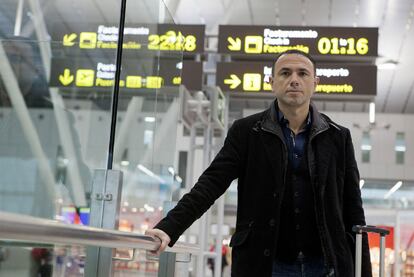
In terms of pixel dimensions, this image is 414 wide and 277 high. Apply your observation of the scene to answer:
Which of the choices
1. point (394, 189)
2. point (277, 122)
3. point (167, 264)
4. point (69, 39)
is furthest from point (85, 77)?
point (394, 189)

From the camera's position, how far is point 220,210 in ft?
34.2

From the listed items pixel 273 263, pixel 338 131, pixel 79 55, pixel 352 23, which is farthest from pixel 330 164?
pixel 352 23

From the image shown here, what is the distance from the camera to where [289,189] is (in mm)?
2463

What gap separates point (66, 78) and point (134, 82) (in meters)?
2.00

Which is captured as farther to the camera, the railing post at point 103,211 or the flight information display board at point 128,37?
the flight information display board at point 128,37

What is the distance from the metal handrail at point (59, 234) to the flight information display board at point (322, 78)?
7.62 meters

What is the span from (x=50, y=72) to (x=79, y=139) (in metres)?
1.07

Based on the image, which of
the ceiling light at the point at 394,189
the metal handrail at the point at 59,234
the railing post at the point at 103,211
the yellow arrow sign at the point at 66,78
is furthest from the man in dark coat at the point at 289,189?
the ceiling light at the point at 394,189

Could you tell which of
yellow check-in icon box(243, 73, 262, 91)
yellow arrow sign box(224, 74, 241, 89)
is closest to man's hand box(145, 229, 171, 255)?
yellow check-in icon box(243, 73, 262, 91)

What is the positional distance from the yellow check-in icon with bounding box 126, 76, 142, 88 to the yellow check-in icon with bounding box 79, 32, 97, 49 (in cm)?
82

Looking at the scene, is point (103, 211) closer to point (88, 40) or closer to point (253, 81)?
point (88, 40)

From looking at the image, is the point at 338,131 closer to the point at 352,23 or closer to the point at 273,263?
the point at 273,263

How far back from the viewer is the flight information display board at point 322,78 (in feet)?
32.3

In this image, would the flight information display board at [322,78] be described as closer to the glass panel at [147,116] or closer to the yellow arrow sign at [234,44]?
the yellow arrow sign at [234,44]
